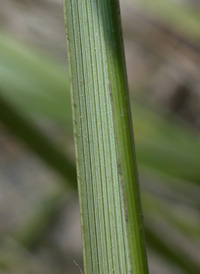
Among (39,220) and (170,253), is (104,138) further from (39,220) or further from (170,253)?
→ (39,220)

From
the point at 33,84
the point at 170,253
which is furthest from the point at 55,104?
the point at 170,253

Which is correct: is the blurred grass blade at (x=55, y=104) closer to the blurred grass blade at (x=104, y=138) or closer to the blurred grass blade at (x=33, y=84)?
the blurred grass blade at (x=33, y=84)

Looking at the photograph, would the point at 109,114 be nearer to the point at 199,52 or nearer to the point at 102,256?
the point at 102,256

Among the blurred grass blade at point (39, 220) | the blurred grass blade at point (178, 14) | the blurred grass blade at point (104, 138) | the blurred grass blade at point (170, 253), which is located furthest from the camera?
the blurred grass blade at point (39, 220)

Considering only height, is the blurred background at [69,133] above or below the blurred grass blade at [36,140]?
above

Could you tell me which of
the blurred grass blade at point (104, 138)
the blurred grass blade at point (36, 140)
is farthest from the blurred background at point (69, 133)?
the blurred grass blade at point (104, 138)

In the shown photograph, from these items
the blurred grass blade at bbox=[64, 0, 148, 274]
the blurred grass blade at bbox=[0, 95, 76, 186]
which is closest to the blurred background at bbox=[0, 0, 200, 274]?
the blurred grass blade at bbox=[0, 95, 76, 186]

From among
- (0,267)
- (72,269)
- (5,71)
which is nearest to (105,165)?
(0,267)
